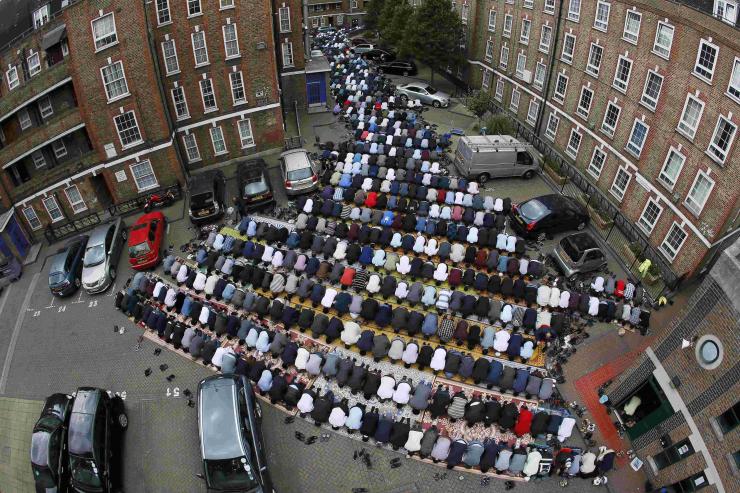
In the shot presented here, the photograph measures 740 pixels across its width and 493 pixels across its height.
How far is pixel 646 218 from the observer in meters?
29.5

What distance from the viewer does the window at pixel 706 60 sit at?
24094mm

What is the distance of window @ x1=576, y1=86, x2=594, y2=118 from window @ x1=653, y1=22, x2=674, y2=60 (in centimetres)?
586

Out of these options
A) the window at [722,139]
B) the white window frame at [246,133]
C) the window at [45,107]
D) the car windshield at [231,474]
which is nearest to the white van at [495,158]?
the window at [722,139]

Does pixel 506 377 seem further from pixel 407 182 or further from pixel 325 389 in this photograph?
pixel 407 182

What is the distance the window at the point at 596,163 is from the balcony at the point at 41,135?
34290mm

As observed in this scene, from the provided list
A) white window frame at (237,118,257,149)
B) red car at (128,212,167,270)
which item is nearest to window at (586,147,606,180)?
white window frame at (237,118,257,149)

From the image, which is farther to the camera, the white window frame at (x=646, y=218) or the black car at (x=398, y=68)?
the black car at (x=398, y=68)

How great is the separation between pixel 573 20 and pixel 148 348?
3468cm

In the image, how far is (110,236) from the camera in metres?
30.2

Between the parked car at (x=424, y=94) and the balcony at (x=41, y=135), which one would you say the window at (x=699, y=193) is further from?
the balcony at (x=41, y=135)

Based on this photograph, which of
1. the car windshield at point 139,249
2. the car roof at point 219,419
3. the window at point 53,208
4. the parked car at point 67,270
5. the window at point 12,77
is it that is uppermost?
the window at point 12,77

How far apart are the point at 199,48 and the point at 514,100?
26.3 m

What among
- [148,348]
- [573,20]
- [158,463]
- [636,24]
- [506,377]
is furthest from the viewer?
[573,20]

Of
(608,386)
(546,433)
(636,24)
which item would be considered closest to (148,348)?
(546,433)
